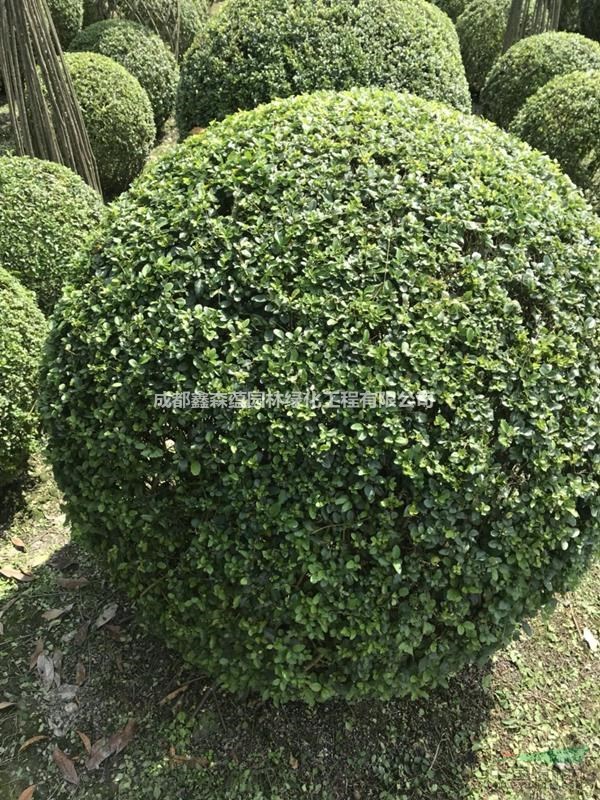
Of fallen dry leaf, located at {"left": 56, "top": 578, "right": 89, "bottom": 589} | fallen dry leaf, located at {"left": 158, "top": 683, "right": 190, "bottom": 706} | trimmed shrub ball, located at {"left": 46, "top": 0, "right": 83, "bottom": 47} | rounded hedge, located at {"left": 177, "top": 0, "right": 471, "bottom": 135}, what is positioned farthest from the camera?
trimmed shrub ball, located at {"left": 46, "top": 0, "right": 83, "bottom": 47}

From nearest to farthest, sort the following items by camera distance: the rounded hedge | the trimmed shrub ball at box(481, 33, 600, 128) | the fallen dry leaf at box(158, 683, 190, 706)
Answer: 1. the fallen dry leaf at box(158, 683, 190, 706)
2. the rounded hedge
3. the trimmed shrub ball at box(481, 33, 600, 128)

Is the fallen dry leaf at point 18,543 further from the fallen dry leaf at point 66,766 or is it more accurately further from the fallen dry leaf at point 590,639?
the fallen dry leaf at point 590,639

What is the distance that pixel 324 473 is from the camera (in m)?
2.11

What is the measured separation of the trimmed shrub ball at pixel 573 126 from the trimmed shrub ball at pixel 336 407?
3765 millimetres

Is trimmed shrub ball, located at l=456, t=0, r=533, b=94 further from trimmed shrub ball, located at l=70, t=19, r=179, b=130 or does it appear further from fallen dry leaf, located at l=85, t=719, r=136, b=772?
fallen dry leaf, located at l=85, t=719, r=136, b=772

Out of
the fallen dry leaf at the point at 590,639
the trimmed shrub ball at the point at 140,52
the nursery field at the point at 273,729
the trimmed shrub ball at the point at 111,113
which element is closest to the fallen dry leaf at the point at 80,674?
the nursery field at the point at 273,729

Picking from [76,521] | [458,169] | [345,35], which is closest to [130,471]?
[76,521]

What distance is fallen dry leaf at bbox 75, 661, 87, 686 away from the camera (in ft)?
9.59

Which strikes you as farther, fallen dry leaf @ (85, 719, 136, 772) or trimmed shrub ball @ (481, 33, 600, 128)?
trimmed shrub ball @ (481, 33, 600, 128)

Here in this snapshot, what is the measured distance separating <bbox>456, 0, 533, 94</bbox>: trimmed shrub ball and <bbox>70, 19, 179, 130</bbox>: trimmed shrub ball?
408 cm

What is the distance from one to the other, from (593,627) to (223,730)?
6.21ft

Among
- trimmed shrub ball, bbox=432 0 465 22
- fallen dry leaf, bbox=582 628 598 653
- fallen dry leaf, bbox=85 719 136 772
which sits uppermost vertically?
trimmed shrub ball, bbox=432 0 465 22

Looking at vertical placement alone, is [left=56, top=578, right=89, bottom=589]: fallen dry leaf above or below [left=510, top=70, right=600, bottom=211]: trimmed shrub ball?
below

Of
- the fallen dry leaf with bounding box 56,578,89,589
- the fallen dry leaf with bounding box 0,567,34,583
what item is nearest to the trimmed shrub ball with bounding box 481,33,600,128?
the fallen dry leaf with bounding box 56,578,89,589
